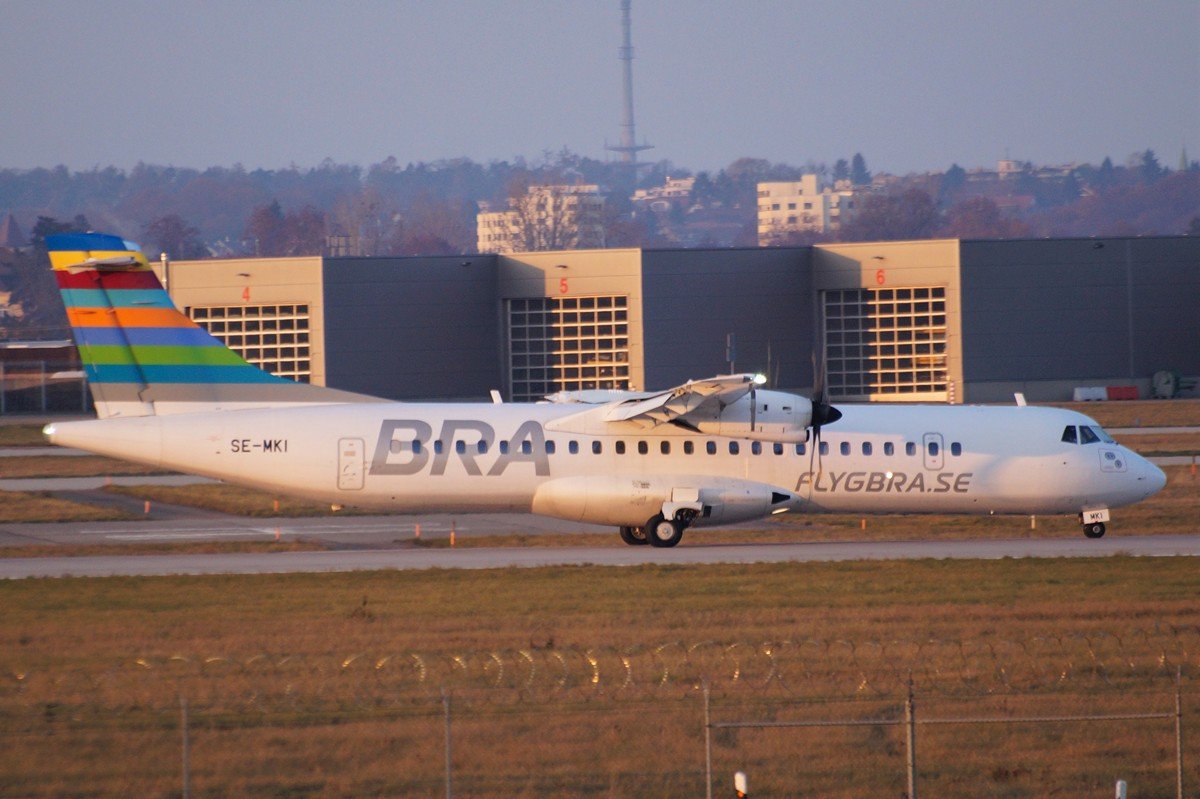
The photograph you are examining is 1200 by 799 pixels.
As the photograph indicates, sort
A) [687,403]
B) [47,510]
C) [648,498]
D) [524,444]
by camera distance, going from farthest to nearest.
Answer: [47,510], [648,498], [524,444], [687,403]

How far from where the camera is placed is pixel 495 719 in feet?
42.2

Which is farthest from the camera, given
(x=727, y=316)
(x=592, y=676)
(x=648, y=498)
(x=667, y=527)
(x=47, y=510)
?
(x=727, y=316)

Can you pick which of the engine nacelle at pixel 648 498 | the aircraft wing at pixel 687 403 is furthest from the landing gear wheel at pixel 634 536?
the aircraft wing at pixel 687 403

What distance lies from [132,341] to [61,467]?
19.9 meters

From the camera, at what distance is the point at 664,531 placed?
27.3m

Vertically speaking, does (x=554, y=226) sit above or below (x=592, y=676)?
above

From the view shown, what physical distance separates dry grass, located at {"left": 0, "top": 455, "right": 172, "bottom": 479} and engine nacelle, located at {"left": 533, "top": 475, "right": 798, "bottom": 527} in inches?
781

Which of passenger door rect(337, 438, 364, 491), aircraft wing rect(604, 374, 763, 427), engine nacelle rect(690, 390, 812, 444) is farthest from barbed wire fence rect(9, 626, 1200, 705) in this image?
passenger door rect(337, 438, 364, 491)

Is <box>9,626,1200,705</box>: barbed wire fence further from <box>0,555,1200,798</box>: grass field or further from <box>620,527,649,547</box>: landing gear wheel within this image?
<box>620,527,649,547</box>: landing gear wheel

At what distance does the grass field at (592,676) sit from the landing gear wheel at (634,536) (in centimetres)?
395

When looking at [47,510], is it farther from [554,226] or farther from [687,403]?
[554,226]

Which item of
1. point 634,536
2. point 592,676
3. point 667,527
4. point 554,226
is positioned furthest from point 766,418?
point 554,226

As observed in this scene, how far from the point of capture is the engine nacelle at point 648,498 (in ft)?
87.6

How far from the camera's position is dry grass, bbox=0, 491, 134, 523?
107 feet
